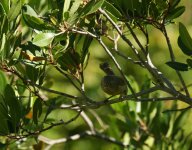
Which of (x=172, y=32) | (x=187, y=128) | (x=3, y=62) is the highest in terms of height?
(x=3, y=62)

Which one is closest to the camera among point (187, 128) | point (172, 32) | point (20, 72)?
point (20, 72)

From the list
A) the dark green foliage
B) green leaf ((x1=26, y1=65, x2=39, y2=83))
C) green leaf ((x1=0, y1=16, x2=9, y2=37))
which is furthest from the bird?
green leaf ((x1=0, y1=16, x2=9, y2=37))

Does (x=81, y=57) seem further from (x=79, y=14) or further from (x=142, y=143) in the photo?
(x=142, y=143)

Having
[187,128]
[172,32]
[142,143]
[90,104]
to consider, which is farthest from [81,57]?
[172,32]

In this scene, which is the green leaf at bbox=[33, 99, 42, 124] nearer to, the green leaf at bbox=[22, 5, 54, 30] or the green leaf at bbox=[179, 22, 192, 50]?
the green leaf at bbox=[22, 5, 54, 30]

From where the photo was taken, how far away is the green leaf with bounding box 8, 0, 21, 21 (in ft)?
4.26

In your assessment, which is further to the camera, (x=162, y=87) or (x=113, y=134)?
(x=113, y=134)

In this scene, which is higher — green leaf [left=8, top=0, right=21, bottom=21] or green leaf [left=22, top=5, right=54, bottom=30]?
green leaf [left=8, top=0, right=21, bottom=21]

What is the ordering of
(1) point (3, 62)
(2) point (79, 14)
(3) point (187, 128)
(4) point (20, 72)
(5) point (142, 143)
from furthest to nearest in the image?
(3) point (187, 128) → (5) point (142, 143) → (4) point (20, 72) → (1) point (3, 62) → (2) point (79, 14)

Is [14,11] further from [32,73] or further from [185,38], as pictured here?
[185,38]

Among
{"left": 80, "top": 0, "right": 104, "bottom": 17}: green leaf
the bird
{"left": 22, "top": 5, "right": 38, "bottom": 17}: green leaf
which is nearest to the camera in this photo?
{"left": 80, "top": 0, "right": 104, "bottom": 17}: green leaf

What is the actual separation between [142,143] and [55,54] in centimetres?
75

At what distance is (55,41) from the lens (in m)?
1.30

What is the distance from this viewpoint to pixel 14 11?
1.31m
